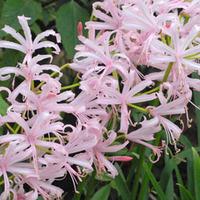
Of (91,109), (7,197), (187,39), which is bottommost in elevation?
(7,197)

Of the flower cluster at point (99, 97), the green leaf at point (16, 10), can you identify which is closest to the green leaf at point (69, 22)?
the green leaf at point (16, 10)

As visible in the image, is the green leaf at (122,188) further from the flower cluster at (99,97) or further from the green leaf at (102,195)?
the flower cluster at (99,97)

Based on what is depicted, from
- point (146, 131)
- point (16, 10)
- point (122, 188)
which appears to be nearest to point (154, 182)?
point (122, 188)

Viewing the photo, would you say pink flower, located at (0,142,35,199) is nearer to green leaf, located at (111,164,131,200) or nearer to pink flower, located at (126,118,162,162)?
pink flower, located at (126,118,162,162)

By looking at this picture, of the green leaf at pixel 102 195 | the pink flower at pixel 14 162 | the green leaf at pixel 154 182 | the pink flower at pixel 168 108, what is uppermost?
the pink flower at pixel 168 108

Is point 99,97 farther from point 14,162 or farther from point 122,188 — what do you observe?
point 122,188

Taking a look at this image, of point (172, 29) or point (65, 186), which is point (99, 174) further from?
point (65, 186)

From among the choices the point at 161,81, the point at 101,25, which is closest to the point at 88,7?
the point at 101,25
